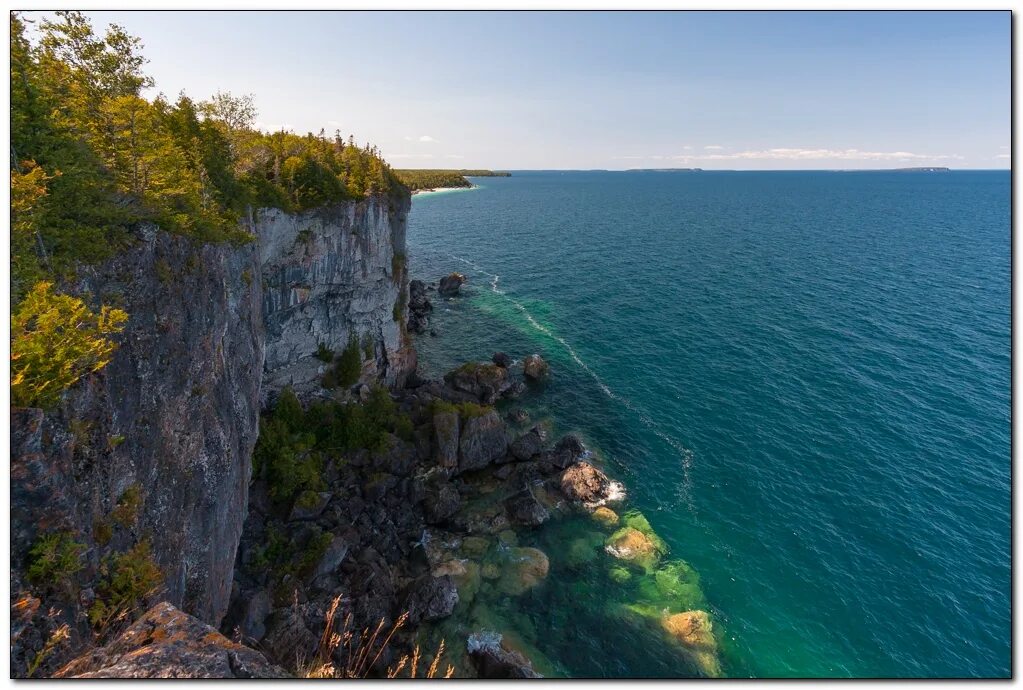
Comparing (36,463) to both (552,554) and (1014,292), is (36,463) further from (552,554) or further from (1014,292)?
(1014,292)

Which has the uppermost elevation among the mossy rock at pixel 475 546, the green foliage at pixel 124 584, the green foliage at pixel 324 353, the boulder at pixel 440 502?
the green foliage at pixel 124 584

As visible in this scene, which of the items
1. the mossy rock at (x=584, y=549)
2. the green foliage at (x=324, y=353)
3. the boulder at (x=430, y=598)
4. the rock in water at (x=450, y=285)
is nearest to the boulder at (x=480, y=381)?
the green foliage at (x=324, y=353)

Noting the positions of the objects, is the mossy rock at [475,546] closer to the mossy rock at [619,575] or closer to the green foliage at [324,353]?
the mossy rock at [619,575]

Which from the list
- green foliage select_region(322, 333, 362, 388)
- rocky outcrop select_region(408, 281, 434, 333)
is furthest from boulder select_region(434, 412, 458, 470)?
rocky outcrop select_region(408, 281, 434, 333)

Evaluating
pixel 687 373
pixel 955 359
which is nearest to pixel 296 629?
pixel 687 373

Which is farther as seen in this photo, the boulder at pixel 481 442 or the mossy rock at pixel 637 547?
the boulder at pixel 481 442

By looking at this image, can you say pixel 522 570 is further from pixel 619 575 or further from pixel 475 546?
pixel 619 575

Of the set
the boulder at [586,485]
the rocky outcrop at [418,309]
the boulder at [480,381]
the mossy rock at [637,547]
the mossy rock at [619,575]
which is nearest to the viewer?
the mossy rock at [619,575]
